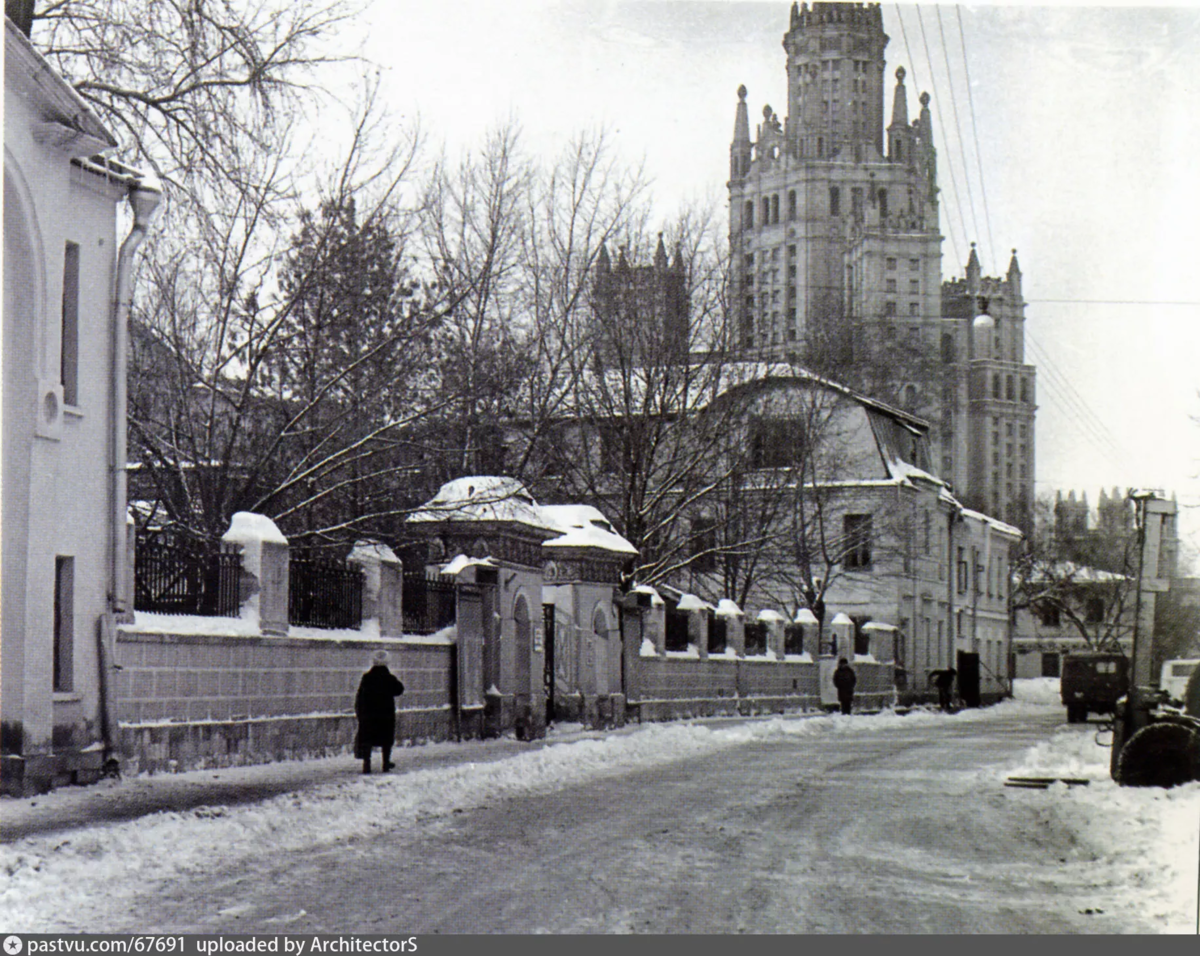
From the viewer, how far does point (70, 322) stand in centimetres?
1476

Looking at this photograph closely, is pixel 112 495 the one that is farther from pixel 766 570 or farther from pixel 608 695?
pixel 766 570

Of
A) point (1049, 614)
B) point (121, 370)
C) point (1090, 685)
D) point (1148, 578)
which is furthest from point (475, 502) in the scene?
point (1049, 614)

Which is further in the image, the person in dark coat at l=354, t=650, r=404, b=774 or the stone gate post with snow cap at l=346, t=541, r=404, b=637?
the stone gate post with snow cap at l=346, t=541, r=404, b=637

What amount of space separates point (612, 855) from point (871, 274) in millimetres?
104073

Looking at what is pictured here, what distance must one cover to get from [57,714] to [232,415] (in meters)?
9.54

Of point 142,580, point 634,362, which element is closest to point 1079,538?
point 634,362

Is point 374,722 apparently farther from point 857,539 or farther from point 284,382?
point 857,539

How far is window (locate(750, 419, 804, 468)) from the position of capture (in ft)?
126

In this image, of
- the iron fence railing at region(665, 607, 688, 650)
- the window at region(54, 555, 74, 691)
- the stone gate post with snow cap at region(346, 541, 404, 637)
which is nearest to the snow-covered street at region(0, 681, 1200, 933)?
the window at region(54, 555, 74, 691)

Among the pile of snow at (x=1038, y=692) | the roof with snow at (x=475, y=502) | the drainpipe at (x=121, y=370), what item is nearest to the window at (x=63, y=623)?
the drainpipe at (x=121, y=370)

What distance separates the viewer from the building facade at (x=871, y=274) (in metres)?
52.2

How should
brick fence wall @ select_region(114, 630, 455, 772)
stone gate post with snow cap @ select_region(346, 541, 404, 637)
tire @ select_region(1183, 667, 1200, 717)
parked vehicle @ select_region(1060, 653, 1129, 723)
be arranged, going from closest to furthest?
brick fence wall @ select_region(114, 630, 455, 772)
tire @ select_region(1183, 667, 1200, 717)
stone gate post with snow cap @ select_region(346, 541, 404, 637)
parked vehicle @ select_region(1060, 653, 1129, 723)

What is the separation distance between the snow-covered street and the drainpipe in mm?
1906

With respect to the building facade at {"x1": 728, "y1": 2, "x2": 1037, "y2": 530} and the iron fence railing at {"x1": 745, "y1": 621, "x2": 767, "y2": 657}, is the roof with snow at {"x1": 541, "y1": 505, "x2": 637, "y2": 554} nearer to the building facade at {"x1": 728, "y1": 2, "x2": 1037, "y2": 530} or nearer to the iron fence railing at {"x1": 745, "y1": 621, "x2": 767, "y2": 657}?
the building facade at {"x1": 728, "y1": 2, "x2": 1037, "y2": 530}
